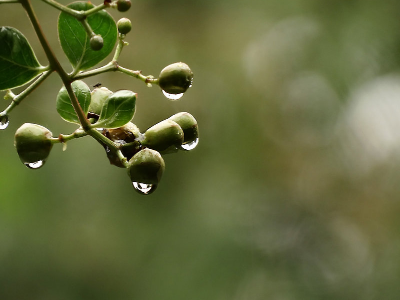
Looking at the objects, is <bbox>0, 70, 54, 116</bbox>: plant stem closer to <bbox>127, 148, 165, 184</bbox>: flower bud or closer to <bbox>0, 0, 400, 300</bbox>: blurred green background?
<bbox>127, 148, 165, 184</bbox>: flower bud

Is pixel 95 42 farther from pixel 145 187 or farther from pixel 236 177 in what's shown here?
pixel 236 177

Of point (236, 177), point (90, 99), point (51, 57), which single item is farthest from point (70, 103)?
point (236, 177)

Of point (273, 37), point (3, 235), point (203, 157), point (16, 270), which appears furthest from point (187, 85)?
point (273, 37)

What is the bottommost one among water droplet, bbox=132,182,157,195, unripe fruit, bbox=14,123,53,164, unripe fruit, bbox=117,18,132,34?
unripe fruit, bbox=14,123,53,164

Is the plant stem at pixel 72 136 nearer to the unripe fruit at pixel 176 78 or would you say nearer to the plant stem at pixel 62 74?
the plant stem at pixel 62 74

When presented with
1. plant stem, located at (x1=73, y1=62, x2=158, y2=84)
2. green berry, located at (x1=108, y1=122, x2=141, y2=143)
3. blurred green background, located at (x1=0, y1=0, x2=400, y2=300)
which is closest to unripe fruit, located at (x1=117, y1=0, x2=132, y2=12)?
plant stem, located at (x1=73, y1=62, x2=158, y2=84)

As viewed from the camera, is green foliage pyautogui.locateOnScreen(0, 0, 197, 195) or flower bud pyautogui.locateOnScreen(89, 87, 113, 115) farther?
flower bud pyautogui.locateOnScreen(89, 87, 113, 115)

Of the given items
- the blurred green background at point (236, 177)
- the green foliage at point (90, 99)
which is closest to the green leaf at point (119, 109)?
the green foliage at point (90, 99)

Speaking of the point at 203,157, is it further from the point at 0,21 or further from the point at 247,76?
the point at 0,21
